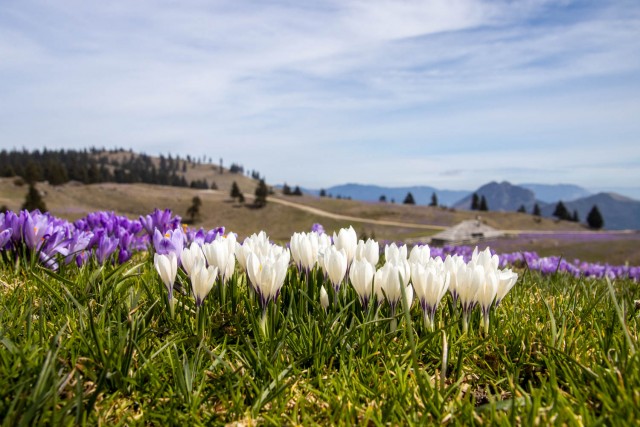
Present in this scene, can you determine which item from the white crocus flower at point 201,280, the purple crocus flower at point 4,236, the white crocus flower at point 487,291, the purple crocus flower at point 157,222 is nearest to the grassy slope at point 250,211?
the purple crocus flower at point 157,222

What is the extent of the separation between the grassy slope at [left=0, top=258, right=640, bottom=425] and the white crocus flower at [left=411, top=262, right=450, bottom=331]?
20 cm

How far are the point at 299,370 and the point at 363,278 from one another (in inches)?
26.0

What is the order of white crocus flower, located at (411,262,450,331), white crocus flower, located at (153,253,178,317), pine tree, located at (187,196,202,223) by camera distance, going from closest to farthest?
1. white crocus flower, located at (411,262,450,331)
2. white crocus flower, located at (153,253,178,317)
3. pine tree, located at (187,196,202,223)

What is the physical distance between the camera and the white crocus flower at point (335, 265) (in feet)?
9.46

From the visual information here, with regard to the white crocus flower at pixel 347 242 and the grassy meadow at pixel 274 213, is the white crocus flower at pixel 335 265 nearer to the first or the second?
the white crocus flower at pixel 347 242

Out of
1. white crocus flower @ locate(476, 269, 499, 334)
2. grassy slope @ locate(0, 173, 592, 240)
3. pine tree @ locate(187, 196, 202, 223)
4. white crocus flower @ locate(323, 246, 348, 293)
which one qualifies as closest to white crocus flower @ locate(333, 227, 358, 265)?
white crocus flower @ locate(323, 246, 348, 293)

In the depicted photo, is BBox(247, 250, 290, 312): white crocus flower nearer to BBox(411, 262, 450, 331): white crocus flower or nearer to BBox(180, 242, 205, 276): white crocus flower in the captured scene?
BBox(180, 242, 205, 276): white crocus flower

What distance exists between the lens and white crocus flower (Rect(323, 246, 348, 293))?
2.88 metres

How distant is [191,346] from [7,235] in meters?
2.64

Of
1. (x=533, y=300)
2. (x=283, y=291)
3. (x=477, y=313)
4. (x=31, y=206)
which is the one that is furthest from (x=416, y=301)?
(x=31, y=206)

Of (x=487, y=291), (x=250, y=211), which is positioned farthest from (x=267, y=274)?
(x=250, y=211)

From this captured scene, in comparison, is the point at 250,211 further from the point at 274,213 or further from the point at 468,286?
the point at 468,286

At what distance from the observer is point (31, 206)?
7712 cm

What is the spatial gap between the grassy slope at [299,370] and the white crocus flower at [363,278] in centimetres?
18
